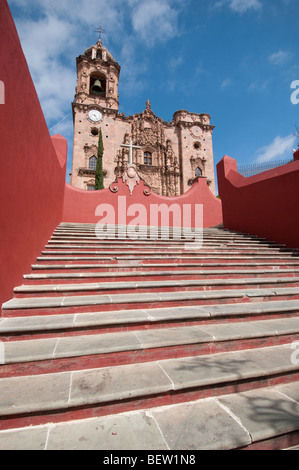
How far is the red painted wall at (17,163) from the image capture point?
8.76 ft

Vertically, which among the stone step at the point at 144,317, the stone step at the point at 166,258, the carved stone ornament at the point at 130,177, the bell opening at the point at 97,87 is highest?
the bell opening at the point at 97,87

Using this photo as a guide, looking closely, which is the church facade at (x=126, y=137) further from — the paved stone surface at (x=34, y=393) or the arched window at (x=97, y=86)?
the paved stone surface at (x=34, y=393)

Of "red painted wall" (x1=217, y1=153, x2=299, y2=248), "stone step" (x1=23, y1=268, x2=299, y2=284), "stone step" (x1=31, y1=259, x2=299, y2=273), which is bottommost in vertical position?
"stone step" (x1=23, y1=268, x2=299, y2=284)

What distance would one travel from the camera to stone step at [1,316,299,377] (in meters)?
2.00

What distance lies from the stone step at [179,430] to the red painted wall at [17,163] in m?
1.74

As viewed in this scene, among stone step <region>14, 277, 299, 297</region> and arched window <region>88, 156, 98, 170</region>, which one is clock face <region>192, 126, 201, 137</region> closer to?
arched window <region>88, 156, 98, 170</region>

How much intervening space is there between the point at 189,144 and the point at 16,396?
28.5m

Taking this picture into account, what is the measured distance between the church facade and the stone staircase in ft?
Answer: 66.9

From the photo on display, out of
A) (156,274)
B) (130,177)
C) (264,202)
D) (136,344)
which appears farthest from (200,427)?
(130,177)

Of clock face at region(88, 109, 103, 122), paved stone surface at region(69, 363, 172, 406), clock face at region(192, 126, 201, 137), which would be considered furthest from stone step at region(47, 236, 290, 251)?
clock face at region(192, 126, 201, 137)

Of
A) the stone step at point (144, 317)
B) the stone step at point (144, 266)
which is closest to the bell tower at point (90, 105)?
the stone step at point (144, 266)

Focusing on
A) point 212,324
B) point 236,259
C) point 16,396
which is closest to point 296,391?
point 212,324

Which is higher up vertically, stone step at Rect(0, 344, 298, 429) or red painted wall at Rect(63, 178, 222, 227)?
red painted wall at Rect(63, 178, 222, 227)
